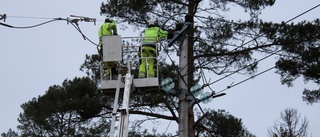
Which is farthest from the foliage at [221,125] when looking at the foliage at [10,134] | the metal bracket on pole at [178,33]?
the foliage at [10,134]

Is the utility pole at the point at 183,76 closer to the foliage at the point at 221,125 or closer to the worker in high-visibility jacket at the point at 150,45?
the worker in high-visibility jacket at the point at 150,45

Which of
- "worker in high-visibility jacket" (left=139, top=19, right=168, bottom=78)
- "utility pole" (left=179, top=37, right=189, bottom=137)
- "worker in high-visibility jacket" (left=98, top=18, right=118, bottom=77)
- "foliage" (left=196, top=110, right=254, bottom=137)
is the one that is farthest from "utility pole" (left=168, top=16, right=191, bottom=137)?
"foliage" (left=196, top=110, right=254, bottom=137)

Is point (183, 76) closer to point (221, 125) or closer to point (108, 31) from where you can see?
point (108, 31)

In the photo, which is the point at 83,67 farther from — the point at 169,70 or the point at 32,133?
the point at 32,133

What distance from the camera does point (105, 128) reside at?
17.6m

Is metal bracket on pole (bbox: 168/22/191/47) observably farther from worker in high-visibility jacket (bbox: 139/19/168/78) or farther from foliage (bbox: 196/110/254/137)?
foliage (bbox: 196/110/254/137)

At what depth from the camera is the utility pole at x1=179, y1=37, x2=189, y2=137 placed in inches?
479

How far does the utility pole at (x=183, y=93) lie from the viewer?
479 inches

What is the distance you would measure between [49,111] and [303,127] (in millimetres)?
10084

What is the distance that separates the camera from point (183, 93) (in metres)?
12.4

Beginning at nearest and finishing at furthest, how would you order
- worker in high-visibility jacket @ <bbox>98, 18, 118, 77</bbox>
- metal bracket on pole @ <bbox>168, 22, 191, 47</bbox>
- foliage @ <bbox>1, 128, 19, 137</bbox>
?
worker in high-visibility jacket @ <bbox>98, 18, 118, 77</bbox>, metal bracket on pole @ <bbox>168, 22, 191, 47</bbox>, foliage @ <bbox>1, 128, 19, 137</bbox>

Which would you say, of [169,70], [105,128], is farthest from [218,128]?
[105,128]

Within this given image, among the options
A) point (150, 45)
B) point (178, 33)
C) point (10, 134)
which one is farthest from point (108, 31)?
point (10, 134)

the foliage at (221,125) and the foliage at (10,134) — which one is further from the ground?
the foliage at (10,134)
